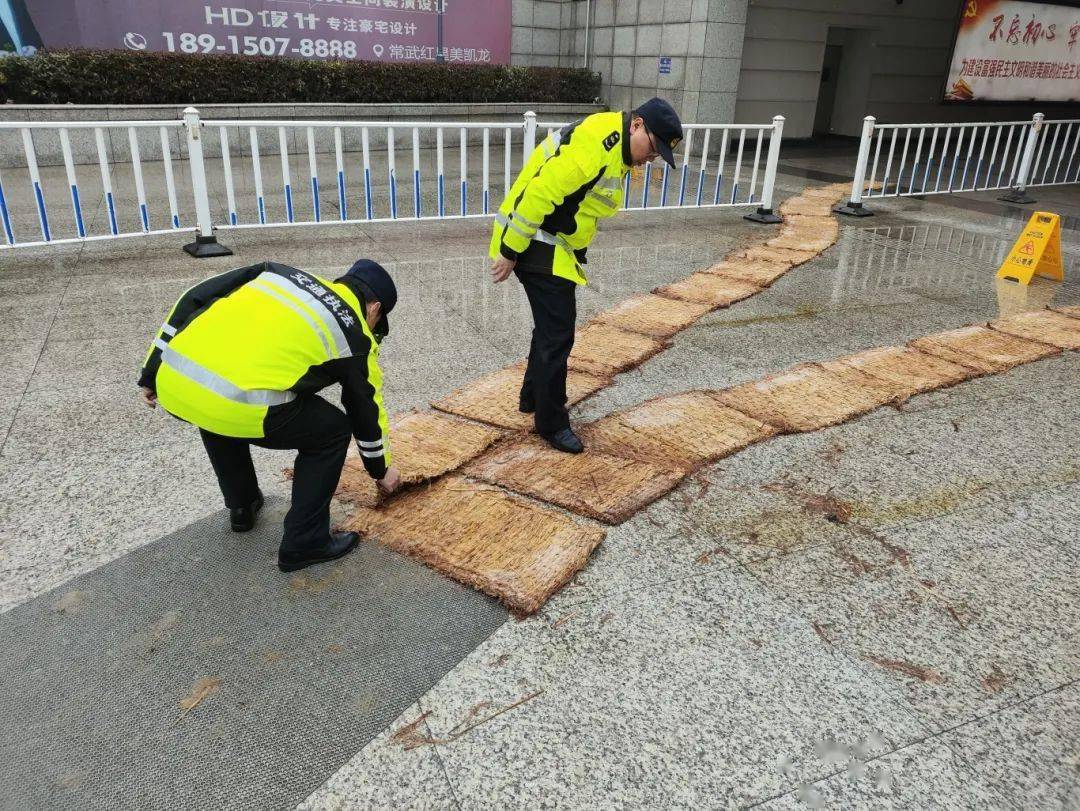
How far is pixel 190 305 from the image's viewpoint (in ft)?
8.05

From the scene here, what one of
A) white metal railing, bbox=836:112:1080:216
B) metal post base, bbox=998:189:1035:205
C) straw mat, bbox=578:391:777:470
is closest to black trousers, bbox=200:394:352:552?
straw mat, bbox=578:391:777:470

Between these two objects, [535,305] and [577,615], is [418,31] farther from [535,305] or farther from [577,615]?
[577,615]

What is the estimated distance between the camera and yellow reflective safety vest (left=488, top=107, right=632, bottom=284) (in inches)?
125

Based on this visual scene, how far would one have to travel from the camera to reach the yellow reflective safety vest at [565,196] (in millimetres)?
3170

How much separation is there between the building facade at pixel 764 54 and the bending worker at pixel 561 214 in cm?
1048

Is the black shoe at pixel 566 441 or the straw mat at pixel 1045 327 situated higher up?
the straw mat at pixel 1045 327

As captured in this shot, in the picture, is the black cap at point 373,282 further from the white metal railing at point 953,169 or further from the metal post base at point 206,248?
the white metal railing at point 953,169

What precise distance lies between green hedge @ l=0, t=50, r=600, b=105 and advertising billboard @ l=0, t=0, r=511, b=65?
989 millimetres

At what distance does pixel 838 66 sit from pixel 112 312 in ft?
52.8

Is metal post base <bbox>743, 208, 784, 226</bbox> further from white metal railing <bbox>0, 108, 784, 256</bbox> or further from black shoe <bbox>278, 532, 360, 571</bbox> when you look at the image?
black shoe <bbox>278, 532, 360, 571</bbox>

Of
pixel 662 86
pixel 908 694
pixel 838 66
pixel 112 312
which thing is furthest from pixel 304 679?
pixel 838 66

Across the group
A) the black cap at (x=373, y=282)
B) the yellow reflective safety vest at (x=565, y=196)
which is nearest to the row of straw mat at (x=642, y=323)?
the yellow reflective safety vest at (x=565, y=196)

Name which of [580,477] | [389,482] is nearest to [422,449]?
[389,482]

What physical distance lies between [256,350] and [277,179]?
8867mm
